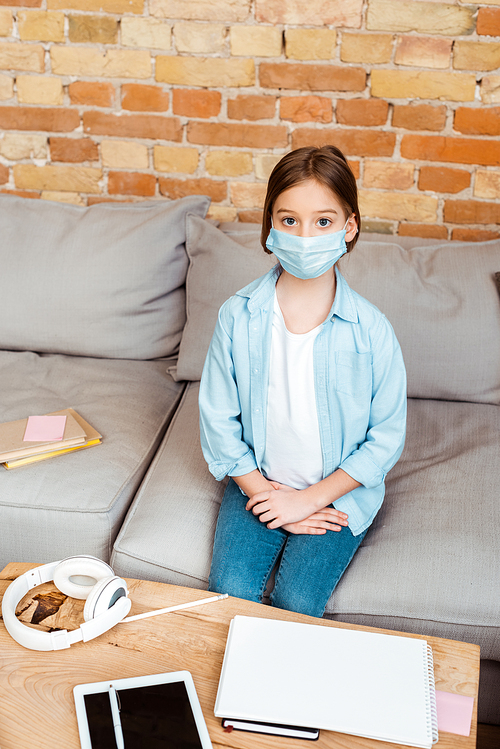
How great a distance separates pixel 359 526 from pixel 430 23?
4.79ft

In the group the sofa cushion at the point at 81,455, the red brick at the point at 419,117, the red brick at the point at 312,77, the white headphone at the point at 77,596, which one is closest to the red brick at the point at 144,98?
the red brick at the point at 312,77

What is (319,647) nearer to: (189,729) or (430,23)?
(189,729)

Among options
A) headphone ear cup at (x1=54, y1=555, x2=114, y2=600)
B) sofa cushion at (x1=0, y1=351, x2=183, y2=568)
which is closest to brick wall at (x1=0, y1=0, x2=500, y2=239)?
sofa cushion at (x1=0, y1=351, x2=183, y2=568)

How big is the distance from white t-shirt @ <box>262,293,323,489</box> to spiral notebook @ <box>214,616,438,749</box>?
39cm

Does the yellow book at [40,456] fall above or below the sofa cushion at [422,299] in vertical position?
below

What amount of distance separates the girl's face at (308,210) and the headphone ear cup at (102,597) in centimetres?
67

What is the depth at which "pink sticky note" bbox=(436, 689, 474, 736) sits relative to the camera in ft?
2.72

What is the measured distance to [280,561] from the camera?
124cm

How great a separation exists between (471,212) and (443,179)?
0.46 feet

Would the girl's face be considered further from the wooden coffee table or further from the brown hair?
the wooden coffee table

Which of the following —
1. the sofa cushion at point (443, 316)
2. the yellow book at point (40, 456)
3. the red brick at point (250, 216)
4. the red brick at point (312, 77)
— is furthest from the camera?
the red brick at point (250, 216)

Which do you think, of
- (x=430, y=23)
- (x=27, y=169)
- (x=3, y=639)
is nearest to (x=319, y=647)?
(x=3, y=639)

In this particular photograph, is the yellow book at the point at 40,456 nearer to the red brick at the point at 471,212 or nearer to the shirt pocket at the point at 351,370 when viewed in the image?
the shirt pocket at the point at 351,370

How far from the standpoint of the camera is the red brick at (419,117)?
1905mm
